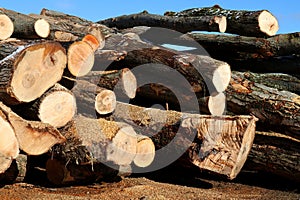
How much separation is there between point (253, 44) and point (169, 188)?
266 cm

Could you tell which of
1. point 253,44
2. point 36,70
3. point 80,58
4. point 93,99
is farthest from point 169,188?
point 253,44

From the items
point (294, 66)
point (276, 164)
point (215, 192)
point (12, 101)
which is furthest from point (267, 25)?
point (12, 101)

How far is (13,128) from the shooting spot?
12.9ft

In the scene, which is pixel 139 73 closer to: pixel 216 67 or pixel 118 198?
pixel 216 67

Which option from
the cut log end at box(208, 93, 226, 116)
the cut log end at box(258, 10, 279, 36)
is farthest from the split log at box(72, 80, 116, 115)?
the cut log end at box(258, 10, 279, 36)

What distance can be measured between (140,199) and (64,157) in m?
0.96

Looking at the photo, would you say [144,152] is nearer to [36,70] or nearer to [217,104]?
[217,104]

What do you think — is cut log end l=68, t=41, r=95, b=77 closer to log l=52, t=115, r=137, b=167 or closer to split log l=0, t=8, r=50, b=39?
log l=52, t=115, r=137, b=167

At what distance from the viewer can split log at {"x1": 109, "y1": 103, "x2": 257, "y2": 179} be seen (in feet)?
15.4

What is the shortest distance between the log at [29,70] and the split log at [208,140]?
1.00 metres

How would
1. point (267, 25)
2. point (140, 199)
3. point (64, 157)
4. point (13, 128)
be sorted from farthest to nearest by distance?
1. point (267, 25)
2. point (64, 157)
3. point (140, 199)
4. point (13, 128)

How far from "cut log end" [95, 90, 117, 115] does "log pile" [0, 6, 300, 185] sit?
1 centimetres

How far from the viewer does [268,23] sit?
20.8 ft

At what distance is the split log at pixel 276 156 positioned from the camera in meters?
5.17
